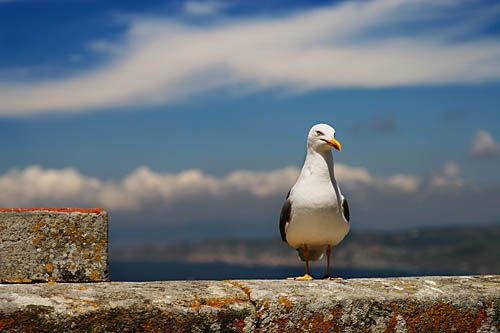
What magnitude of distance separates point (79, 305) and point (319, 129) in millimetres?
3085

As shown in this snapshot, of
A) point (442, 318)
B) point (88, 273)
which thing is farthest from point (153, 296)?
point (442, 318)

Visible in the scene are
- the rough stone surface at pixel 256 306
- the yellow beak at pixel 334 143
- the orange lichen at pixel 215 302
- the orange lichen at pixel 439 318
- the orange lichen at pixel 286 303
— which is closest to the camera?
the rough stone surface at pixel 256 306

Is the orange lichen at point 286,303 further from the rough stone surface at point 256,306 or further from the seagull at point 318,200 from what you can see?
the seagull at point 318,200

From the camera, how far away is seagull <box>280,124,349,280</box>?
5867 millimetres

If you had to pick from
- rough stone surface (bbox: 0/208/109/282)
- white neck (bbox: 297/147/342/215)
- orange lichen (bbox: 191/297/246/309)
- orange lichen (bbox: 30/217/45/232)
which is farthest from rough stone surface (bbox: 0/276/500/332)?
white neck (bbox: 297/147/342/215)

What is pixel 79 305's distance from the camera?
366cm

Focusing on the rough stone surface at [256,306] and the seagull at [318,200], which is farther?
the seagull at [318,200]

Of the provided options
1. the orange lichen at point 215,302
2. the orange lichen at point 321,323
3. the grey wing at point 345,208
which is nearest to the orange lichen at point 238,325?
the orange lichen at point 215,302

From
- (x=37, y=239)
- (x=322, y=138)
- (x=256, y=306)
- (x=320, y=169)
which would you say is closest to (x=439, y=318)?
(x=256, y=306)

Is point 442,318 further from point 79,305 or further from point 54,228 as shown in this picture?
point 54,228

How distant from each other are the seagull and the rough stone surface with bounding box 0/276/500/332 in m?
1.41

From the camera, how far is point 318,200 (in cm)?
586

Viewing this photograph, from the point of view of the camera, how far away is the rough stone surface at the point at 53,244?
14.5 feet

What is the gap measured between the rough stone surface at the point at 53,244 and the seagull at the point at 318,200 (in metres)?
2.10
